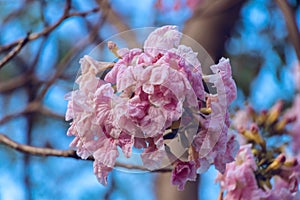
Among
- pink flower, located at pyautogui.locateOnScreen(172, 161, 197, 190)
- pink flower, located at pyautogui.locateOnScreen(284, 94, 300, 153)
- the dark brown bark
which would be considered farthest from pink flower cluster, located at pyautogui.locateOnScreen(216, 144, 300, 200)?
the dark brown bark

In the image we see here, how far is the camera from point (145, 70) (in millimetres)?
819

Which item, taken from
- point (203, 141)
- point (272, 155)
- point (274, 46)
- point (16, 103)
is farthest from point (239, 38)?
point (203, 141)

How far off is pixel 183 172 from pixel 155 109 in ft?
0.42

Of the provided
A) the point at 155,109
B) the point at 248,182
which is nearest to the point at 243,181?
the point at 248,182

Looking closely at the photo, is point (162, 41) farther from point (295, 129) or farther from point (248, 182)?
point (295, 129)

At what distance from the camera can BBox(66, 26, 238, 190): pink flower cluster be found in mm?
814

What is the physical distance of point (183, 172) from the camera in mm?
887

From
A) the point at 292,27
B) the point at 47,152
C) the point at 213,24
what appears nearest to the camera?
the point at 47,152

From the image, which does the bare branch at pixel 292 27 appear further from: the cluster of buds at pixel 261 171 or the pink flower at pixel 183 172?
the pink flower at pixel 183 172

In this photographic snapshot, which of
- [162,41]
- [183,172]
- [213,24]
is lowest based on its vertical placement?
[183,172]

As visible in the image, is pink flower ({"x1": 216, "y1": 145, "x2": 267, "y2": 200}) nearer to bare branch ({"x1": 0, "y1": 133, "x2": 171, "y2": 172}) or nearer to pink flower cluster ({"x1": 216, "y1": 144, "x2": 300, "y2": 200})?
pink flower cluster ({"x1": 216, "y1": 144, "x2": 300, "y2": 200})

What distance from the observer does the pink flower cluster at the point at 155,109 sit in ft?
2.67

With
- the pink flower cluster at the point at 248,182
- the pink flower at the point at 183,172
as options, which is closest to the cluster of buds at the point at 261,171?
the pink flower cluster at the point at 248,182

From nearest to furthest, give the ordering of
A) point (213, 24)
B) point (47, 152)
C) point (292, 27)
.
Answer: point (47, 152) → point (292, 27) → point (213, 24)
